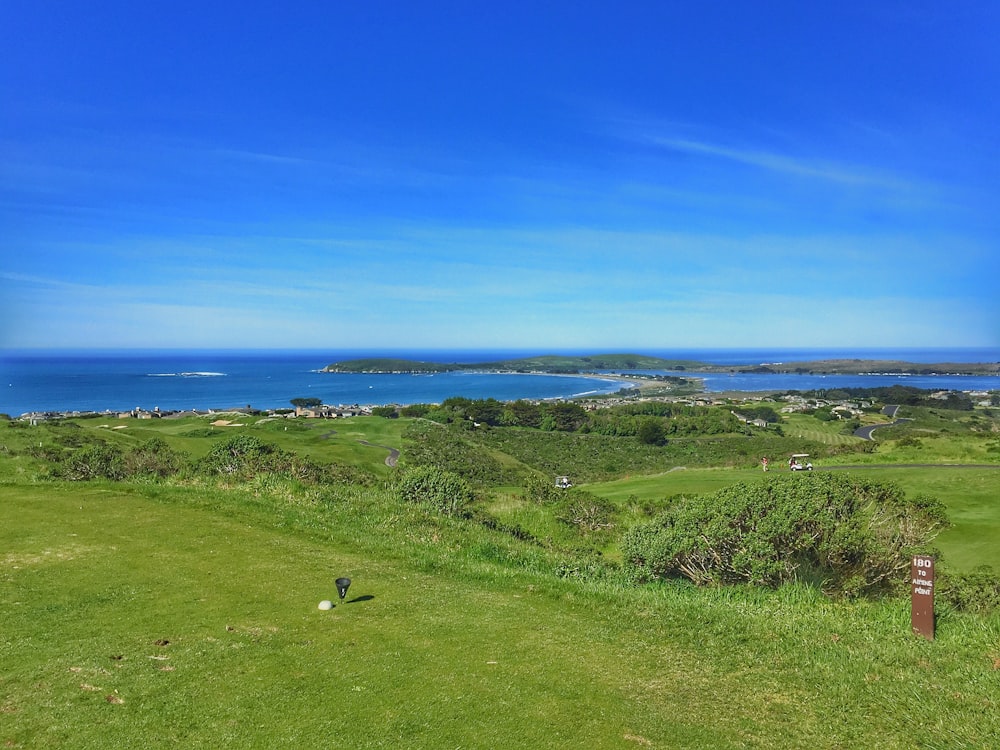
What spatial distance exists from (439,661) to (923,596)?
553 centimetres

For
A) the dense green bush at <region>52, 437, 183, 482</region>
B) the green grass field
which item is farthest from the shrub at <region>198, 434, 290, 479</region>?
the green grass field

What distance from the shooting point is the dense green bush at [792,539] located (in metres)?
9.02

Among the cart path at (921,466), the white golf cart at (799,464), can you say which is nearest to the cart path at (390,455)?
the white golf cart at (799,464)

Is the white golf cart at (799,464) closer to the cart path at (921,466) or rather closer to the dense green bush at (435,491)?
the cart path at (921,466)

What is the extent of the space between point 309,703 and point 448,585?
12.3ft

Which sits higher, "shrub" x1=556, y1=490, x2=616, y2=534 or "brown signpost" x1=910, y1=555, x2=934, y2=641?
"brown signpost" x1=910, y1=555, x2=934, y2=641

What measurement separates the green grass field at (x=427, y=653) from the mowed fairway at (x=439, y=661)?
3cm

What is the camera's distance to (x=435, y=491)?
15961 mm

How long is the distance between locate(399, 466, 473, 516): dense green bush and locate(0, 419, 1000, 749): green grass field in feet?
14.5

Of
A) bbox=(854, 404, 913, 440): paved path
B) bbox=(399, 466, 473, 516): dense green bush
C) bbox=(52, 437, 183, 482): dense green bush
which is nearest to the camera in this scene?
bbox=(399, 466, 473, 516): dense green bush

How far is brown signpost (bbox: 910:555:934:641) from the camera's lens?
6.80m

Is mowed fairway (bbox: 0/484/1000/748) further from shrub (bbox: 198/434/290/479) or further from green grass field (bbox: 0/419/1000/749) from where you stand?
shrub (bbox: 198/434/290/479)

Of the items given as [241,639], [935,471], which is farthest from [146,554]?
[935,471]

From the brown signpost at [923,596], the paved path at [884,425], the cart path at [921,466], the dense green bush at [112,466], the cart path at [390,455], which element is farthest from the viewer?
the paved path at [884,425]
